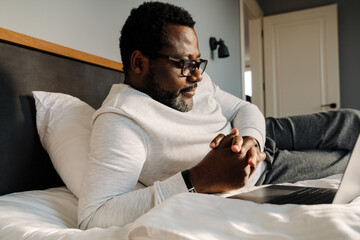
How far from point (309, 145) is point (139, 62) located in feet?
2.94

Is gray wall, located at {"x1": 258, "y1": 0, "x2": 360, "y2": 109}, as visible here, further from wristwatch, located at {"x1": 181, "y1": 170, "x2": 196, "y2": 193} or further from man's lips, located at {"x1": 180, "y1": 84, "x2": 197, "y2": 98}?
wristwatch, located at {"x1": 181, "y1": 170, "x2": 196, "y2": 193}

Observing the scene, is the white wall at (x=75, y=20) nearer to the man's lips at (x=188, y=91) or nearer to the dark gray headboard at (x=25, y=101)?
the dark gray headboard at (x=25, y=101)

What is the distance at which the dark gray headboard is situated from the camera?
843 millimetres

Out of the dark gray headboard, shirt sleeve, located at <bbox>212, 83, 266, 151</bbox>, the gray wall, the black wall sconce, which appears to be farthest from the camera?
the gray wall

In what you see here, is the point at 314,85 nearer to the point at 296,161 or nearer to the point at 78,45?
the point at 296,161

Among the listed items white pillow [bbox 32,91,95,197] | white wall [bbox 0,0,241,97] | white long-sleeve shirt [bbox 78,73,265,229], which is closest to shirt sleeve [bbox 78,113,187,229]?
white long-sleeve shirt [bbox 78,73,265,229]

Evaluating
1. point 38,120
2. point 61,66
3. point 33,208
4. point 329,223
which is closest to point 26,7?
point 61,66

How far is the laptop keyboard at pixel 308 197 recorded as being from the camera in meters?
0.61

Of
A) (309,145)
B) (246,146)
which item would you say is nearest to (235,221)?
(246,146)

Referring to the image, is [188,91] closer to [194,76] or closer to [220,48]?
[194,76]

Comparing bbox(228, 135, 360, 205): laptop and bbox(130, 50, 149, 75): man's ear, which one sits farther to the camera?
bbox(130, 50, 149, 75): man's ear

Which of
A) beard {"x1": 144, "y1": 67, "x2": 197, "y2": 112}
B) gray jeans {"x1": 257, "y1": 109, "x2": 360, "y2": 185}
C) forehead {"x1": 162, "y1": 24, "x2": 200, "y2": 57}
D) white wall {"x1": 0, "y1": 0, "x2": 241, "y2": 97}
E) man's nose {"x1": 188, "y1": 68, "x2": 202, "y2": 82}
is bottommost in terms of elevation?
gray jeans {"x1": 257, "y1": 109, "x2": 360, "y2": 185}

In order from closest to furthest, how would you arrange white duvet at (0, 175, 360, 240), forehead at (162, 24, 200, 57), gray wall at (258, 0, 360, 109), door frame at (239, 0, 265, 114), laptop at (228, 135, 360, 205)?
white duvet at (0, 175, 360, 240) → laptop at (228, 135, 360, 205) → forehead at (162, 24, 200, 57) → gray wall at (258, 0, 360, 109) → door frame at (239, 0, 265, 114)

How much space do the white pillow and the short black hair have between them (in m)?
0.25
